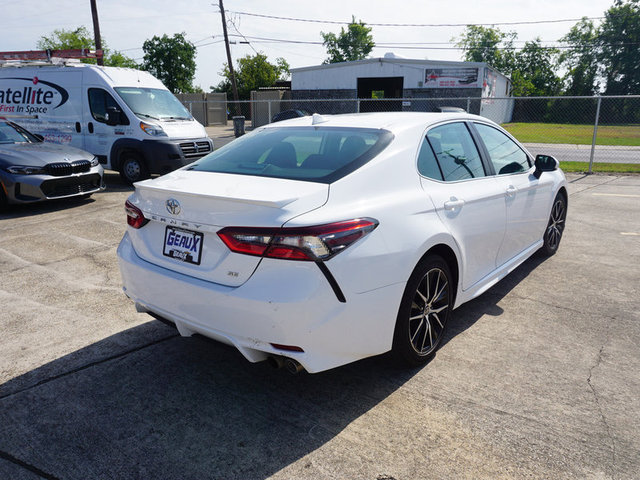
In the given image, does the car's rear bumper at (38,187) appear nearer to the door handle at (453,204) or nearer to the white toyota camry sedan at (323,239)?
the white toyota camry sedan at (323,239)

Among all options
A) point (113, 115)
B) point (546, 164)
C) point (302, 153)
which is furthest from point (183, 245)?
point (113, 115)

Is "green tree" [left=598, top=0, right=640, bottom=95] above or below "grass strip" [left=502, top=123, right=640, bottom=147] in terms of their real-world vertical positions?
above

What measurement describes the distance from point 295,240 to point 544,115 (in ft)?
157

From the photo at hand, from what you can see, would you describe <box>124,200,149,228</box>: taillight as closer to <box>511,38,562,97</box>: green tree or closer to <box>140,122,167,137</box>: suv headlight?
<box>140,122,167,137</box>: suv headlight

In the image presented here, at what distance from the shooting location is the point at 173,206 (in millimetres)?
2881

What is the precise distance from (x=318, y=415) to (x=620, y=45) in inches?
3080

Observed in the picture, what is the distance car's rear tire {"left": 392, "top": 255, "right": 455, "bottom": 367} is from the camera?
2.96 meters

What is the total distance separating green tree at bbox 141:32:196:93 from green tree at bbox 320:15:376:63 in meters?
24.1

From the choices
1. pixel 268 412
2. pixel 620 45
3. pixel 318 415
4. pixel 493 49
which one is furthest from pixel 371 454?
pixel 493 49

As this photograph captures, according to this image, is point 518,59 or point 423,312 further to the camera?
point 518,59

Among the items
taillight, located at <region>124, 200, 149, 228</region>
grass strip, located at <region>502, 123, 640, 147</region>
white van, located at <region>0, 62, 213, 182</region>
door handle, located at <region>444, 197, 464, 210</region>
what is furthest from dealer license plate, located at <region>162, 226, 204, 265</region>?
grass strip, located at <region>502, 123, 640, 147</region>

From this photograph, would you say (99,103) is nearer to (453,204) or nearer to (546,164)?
(546,164)

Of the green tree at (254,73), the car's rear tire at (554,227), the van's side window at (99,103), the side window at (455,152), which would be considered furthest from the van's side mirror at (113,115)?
the green tree at (254,73)

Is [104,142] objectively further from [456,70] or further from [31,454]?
[456,70]
